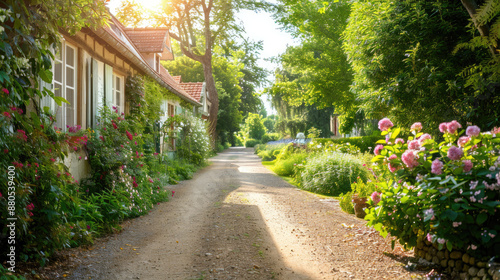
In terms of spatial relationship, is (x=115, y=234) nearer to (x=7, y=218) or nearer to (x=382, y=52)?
(x=7, y=218)

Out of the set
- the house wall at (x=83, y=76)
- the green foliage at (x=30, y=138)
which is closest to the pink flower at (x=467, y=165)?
the green foliage at (x=30, y=138)

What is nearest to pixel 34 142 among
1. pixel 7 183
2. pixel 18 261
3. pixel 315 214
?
pixel 7 183

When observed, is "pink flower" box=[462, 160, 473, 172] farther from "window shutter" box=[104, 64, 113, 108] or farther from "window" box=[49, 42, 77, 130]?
"window shutter" box=[104, 64, 113, 108]

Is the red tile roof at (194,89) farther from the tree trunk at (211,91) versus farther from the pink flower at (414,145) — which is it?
the pink flower at (414,145)

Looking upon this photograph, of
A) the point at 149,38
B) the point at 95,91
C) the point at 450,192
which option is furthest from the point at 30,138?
the point at 149,38

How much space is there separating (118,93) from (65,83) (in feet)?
10.5

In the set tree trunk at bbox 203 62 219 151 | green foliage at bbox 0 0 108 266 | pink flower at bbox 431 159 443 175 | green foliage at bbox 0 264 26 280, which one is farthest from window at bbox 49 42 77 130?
tree trunk at bbox 203 62 219 151

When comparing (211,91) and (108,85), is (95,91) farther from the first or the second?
(211,91)

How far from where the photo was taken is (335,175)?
973 centimetres

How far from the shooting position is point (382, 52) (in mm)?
7191

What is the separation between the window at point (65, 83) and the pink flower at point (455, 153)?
5768 mm

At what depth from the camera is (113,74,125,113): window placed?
910cm

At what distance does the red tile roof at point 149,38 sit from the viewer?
552 inches

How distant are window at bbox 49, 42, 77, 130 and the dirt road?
2241 millimetres
